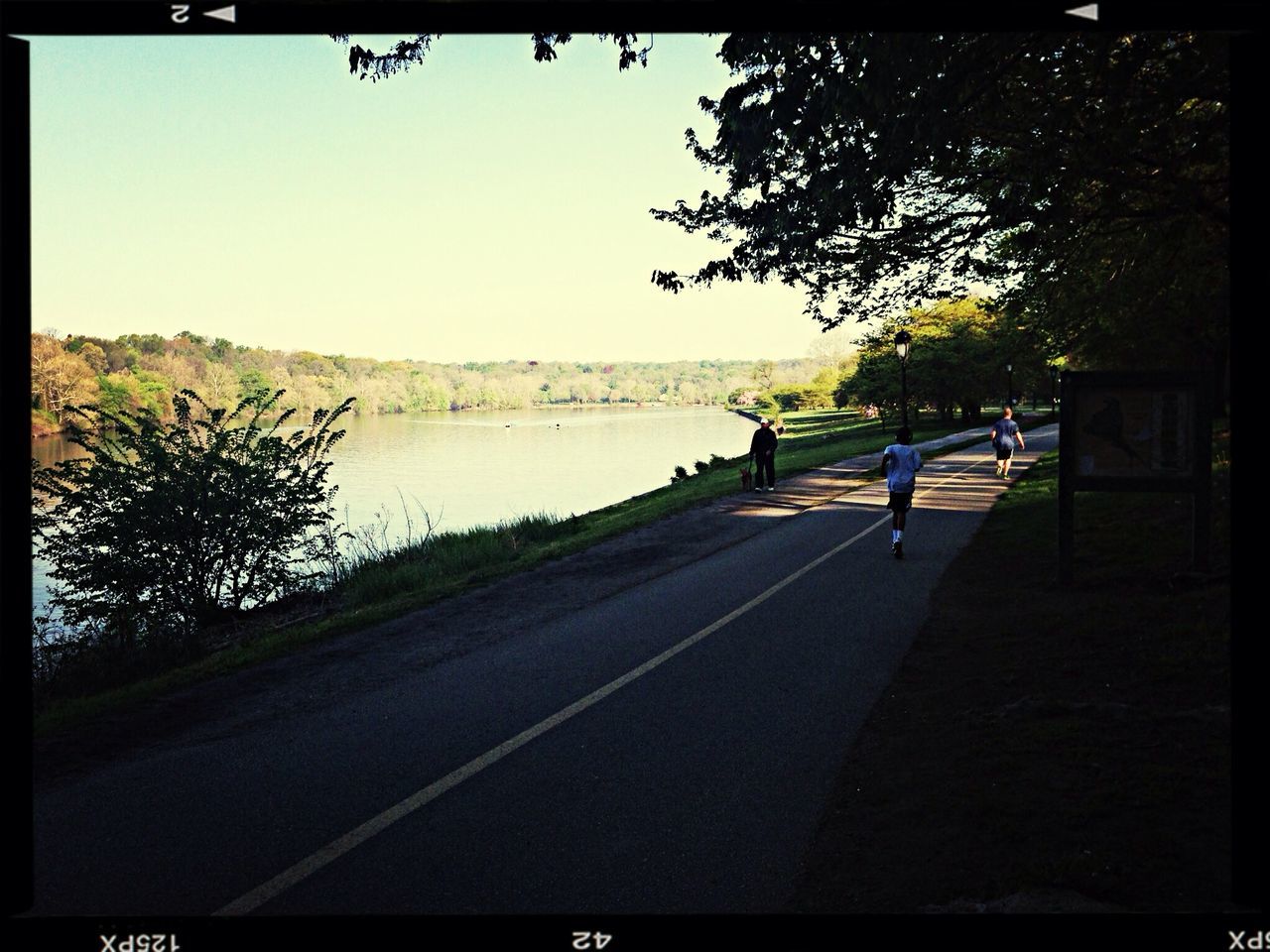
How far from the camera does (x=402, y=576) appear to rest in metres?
14.5

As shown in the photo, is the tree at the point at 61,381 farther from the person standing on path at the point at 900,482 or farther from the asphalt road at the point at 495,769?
the person standing on path at the point at 900,482

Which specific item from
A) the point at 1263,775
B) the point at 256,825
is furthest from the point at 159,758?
the point at 1263,775

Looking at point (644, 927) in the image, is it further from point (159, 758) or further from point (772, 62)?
point (772, 62)

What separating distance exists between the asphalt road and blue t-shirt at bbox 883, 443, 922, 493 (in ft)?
9.66

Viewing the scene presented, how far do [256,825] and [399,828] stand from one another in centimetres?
82

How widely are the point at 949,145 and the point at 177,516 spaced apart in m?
11.8

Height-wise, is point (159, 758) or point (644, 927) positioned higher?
point (644, 927)

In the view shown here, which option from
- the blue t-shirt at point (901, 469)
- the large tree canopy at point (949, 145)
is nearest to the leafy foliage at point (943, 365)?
the blue t-shirt at point (901, 469)

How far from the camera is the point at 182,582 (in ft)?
44.7

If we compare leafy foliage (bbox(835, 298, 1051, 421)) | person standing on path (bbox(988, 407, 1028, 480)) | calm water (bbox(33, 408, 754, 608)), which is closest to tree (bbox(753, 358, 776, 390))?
calm water (bbox(33, 408, 754, 608))

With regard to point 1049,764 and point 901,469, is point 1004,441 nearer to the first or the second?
point 901,469

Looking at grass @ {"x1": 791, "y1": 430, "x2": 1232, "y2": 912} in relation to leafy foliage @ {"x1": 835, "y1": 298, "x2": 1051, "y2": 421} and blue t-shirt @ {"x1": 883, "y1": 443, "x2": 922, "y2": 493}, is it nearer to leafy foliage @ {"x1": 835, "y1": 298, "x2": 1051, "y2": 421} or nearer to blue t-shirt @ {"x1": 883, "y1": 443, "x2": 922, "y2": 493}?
blue t-shirt @ {"x1": 883, "y1": 443, "x2": 922, "y2": 493}

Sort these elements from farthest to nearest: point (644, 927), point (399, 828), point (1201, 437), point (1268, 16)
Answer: point (1201, 437)
point (399, 828)
point (1268, 16)
point (644, 927)

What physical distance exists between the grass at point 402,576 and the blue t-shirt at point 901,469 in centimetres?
559
